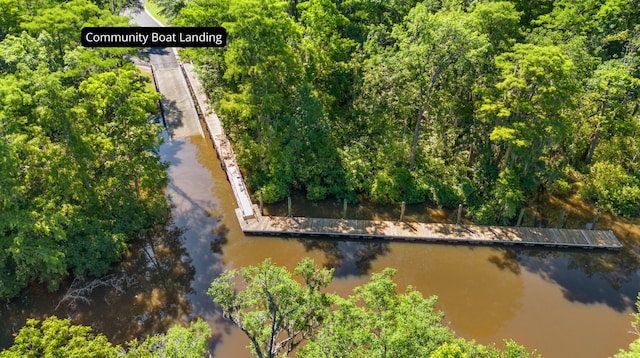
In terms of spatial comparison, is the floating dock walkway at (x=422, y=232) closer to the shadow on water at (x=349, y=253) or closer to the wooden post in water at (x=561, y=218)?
the shadow on water at (x=349, y=253)

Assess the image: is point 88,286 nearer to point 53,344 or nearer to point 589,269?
point 53,344

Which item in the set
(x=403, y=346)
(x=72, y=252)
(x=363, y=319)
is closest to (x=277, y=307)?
(x=363, y=319)

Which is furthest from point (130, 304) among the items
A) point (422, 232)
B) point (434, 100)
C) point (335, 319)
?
point (434, 100)

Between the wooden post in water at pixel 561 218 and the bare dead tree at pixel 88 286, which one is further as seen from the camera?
the wooden post in water at pixel 561 218

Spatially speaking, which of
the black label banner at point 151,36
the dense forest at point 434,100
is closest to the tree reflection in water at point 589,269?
the dense forest at point 434,100

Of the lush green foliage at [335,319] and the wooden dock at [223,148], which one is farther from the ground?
the lush green foliage at [335,319]

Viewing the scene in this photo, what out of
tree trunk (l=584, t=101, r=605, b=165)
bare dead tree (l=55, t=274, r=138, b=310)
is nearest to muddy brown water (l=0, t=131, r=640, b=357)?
bare dead tree (l=55, t=274, r=138, b=310)
